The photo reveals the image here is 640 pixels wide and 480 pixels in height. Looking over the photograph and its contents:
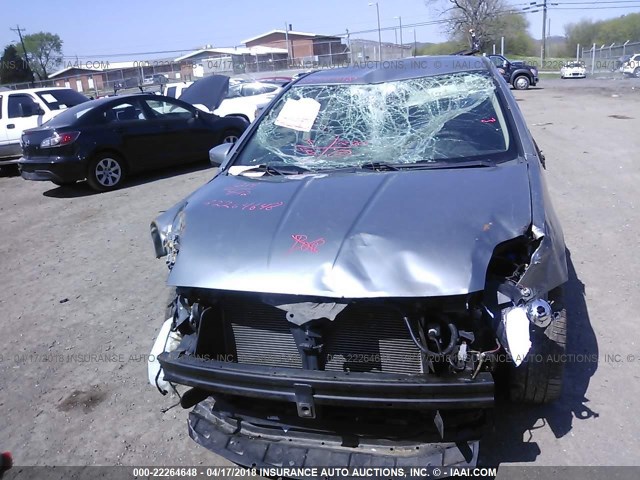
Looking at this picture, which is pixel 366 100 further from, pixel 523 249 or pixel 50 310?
pixel 50 310

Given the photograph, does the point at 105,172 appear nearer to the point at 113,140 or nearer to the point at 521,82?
the point at 113,140

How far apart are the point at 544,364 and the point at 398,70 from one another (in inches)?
99.3

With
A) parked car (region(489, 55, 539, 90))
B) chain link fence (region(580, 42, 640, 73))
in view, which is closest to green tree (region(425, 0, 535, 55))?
chain link fence (region(580, 42, 640, 73))

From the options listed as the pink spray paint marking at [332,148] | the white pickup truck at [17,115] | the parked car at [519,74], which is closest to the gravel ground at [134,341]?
the pink spray paint marking at [332,148]

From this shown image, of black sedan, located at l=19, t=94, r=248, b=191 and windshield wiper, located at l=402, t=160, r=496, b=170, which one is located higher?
windshield wiper, located at l=402, t=160, r=496, b=170

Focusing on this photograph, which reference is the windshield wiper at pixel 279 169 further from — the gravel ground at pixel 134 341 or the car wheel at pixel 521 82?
the car wheel at pixel 521 82

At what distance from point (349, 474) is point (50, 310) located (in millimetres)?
3573

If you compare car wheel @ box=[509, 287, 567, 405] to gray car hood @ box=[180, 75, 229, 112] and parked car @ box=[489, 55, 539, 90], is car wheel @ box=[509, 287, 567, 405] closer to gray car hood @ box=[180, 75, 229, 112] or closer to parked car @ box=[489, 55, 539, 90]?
gray car hood @ box=[180, 75, 229, 112]

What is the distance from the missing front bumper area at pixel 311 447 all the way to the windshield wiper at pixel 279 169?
4.96 ft

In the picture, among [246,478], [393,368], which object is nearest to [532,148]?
[393,368]

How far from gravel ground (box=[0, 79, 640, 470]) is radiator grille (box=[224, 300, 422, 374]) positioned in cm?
78

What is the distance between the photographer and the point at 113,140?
9.70m

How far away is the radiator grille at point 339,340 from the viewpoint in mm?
2428

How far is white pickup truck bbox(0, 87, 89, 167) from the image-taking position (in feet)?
41.0
